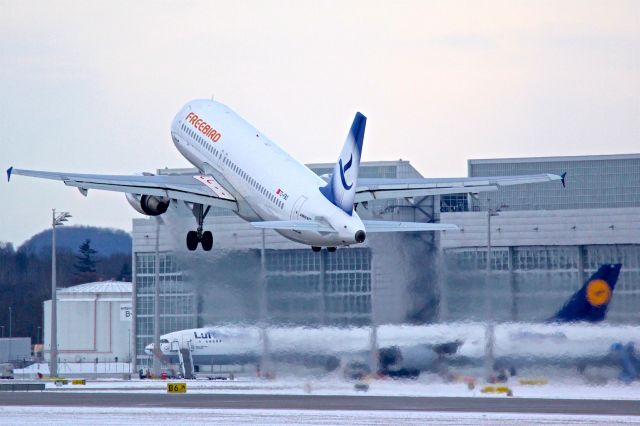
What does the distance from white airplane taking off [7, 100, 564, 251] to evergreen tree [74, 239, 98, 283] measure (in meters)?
102

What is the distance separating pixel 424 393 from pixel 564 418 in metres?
8.93

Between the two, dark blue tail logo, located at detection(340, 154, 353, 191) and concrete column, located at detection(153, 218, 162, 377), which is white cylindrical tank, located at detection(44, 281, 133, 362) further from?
dark blue tail logo, located at detection(340, 154, 353, 191)

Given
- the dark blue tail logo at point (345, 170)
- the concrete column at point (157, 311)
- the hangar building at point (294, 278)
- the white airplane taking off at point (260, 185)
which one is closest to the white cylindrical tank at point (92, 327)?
the concrete column at point (157, 311)

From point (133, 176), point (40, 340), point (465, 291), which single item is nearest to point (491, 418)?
point (465, 291)

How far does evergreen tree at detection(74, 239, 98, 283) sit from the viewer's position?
16850 centimetres

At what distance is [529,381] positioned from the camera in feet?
171

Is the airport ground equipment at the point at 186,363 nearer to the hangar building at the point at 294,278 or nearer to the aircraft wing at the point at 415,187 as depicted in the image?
the hangar building at the point at 294,278

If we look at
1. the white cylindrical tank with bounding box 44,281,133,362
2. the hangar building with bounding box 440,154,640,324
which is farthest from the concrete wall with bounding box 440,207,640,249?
the white cylindrical tank with bounding box 44,281,133,362

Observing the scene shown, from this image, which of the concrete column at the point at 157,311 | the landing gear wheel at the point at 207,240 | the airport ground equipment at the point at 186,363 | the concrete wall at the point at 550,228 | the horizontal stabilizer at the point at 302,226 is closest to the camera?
the horizontal stabilizer at the point at 302,226

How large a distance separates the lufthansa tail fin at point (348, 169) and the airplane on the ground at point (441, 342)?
16.2ft

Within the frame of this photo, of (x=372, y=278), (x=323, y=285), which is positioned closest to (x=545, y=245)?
(x=372, y=278)

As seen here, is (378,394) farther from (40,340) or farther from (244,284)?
(40,340)

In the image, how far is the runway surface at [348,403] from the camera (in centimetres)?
4728

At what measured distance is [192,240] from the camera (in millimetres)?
60719
